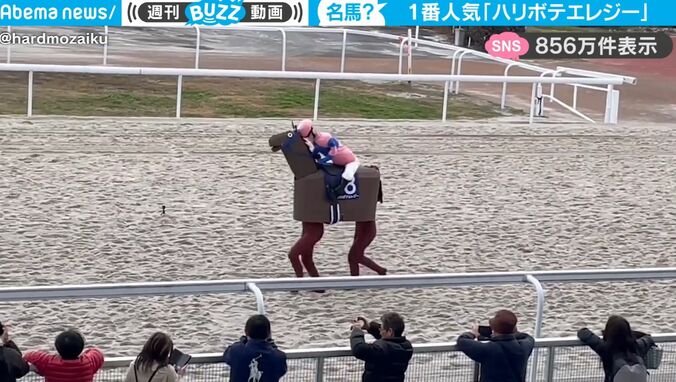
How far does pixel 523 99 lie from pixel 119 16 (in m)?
6.31

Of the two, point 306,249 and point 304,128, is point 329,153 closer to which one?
point 304,128

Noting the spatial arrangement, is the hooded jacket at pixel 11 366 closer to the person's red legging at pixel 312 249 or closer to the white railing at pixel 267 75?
the person's red legging at pixel 312 249

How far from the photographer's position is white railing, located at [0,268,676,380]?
5301mm

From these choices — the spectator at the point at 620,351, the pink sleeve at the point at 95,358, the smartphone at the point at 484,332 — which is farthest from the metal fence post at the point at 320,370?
the spectator at the point at 620,351

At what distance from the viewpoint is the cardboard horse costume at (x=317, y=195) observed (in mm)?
8125

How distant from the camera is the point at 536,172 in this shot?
12.4m

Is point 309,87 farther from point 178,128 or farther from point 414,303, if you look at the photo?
point 414,303

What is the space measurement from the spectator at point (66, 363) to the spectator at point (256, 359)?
54 cm

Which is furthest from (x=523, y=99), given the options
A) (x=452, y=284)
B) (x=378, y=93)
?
(x=452, y=284)

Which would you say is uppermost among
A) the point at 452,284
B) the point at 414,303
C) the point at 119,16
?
the point at 119,16

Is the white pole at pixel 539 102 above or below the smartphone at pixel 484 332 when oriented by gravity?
above

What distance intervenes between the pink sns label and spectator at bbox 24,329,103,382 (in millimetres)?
12118

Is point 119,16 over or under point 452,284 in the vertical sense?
over

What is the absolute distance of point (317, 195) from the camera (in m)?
8.12
